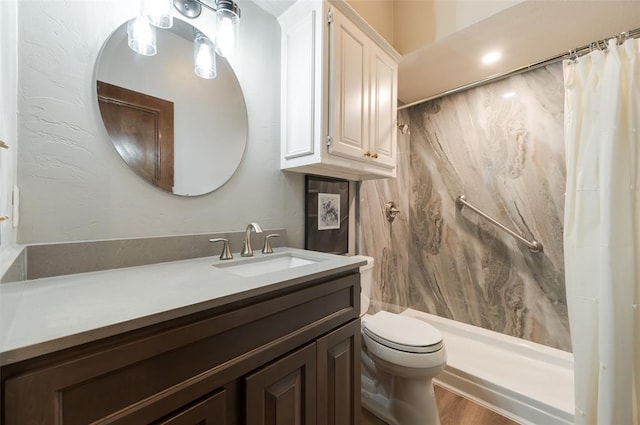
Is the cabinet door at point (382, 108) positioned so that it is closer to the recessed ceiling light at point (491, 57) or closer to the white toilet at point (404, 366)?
the recessed ceiling light at point (491, 57)

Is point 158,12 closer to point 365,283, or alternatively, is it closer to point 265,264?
point 265,264

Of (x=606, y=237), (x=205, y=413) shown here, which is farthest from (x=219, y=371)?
(x=606, y=237)

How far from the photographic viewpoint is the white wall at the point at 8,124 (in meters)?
0.52

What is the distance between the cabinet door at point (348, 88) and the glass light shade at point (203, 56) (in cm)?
53

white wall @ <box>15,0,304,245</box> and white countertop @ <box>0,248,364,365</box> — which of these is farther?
white wall @ <box>15,0,304,245</box>

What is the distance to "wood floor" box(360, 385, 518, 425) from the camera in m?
1.42

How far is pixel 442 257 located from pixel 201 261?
2.08 m

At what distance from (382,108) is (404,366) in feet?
4.59

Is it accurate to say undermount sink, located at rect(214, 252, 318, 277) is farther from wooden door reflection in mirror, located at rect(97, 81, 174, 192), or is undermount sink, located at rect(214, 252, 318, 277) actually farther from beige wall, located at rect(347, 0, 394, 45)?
beige wall, located at rect(347, 0, 394, 45)

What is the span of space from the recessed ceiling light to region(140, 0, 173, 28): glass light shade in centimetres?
184

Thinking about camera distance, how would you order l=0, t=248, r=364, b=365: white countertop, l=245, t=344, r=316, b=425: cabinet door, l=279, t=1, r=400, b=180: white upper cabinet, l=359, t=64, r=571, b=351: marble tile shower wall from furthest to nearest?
l=359, t=64, r=571, b=351: marble tile shower wall → l=279, t=1, r=400, b=180: white upper cabinet → l=245, t=344, r=316, b=425: cabinet door → l=0, t=248, r=364, b=365: white countertop

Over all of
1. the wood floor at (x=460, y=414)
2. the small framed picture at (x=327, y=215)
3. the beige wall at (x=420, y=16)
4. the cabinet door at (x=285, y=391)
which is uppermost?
the beige wall at (x=420, y=16)

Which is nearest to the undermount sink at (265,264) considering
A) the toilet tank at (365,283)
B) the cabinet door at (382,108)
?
the toilet tank at (365,283)

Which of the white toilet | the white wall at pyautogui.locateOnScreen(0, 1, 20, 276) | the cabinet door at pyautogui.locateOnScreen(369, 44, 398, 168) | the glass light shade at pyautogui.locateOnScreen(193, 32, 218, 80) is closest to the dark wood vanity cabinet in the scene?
the white wall at pyautogui.locateOnScreen(0, 1, 20, 276)
